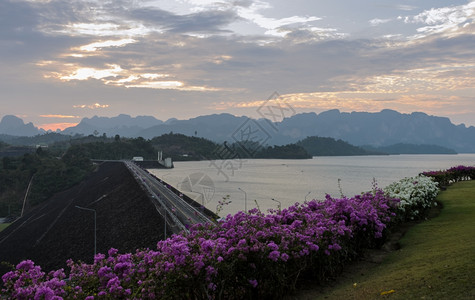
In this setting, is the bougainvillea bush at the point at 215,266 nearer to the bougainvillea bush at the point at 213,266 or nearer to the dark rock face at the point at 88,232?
the bougainvillea bush at the point at 213,266

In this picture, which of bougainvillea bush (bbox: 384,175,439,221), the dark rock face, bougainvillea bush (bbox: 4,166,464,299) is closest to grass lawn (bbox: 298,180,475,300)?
bougainvillea bush (bbox: 4,166,464,299)

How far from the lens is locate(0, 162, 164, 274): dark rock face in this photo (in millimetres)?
28625

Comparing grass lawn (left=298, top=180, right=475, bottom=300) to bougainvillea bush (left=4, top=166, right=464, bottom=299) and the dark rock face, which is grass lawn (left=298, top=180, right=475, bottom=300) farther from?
the dark rock face

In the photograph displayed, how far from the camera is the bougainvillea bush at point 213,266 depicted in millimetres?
5719

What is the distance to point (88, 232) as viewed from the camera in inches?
1374

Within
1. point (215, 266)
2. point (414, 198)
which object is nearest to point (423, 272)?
point (215, 266)

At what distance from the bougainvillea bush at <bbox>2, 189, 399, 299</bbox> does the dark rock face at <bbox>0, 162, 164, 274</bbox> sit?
17.5m

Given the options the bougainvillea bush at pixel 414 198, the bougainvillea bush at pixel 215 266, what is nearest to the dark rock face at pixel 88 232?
the bougainvillea bush at pixel 414 198

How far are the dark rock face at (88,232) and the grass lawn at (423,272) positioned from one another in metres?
17.5

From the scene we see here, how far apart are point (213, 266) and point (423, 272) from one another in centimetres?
387

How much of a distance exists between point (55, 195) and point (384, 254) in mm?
80332

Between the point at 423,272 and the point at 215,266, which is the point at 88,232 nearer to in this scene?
the point at 215,266

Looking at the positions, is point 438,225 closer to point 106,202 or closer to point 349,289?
point 349,289

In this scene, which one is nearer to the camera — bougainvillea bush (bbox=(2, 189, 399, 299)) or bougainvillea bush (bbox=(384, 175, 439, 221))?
bougainvillea bush (bbox=(2, 189, 399, 299))
